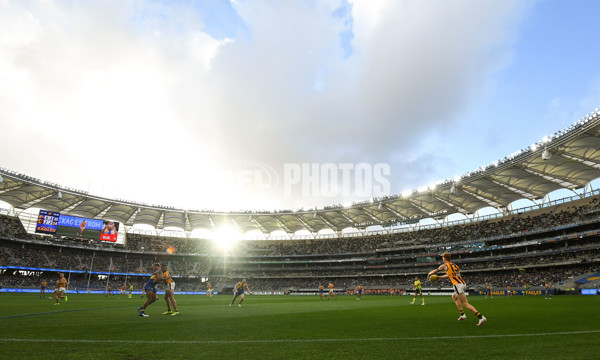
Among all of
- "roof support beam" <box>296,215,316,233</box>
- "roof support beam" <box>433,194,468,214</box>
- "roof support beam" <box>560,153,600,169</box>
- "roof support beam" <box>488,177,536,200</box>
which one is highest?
"roof support beam" <box>560,153,600,169</box>

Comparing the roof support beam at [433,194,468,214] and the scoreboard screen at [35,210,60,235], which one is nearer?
the scoreboard screen at [35,210,60,235]

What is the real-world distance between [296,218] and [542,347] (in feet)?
234

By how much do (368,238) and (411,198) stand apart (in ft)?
71.1

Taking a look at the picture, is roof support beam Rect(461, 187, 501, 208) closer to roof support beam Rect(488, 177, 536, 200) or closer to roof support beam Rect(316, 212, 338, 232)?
roof support beam Rect(488, 177, 536, 200)

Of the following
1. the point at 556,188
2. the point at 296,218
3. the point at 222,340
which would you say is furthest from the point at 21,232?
the point at 556,188

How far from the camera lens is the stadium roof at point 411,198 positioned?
3864 centimetres


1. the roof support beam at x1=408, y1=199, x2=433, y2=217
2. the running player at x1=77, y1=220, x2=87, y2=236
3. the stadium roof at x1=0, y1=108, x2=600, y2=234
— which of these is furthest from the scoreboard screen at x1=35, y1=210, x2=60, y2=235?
the roof support beam at x1=408, y1=199, x2=433, y2=217

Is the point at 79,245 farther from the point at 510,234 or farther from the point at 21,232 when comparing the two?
the point at 510,234

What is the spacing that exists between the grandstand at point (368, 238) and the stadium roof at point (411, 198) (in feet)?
0.70

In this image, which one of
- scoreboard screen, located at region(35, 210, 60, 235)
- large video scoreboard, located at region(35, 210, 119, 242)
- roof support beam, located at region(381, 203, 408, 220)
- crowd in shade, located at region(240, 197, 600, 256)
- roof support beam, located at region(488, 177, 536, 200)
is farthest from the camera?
roof support beam, located at region(381, 203, 408, 220)

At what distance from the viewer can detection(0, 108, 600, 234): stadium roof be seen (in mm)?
Result: 38638

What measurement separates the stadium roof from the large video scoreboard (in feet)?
10.5

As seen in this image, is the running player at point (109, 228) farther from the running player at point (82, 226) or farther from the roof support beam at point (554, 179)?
the roof support beam at point (554, 179)

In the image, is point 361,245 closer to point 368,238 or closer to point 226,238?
point 368,238
